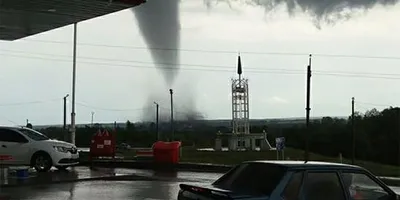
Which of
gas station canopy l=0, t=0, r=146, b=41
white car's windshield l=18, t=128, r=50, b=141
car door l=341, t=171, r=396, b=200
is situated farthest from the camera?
white car's windshield l=18, t=128, r=50, b=141

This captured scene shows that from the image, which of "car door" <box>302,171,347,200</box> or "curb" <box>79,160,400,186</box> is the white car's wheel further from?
"car door" <box>302,171,347,200</box>

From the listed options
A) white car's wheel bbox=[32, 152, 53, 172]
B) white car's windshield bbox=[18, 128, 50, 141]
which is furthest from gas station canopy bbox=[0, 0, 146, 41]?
white car's wheel bbox=[32, 152, 53, 172]

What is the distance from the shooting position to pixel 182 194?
849cm

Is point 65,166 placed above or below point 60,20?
below

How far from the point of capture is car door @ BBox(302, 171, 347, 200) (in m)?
8.13

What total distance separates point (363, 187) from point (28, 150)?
15.8 m

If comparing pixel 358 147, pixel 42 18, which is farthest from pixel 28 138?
pixel 358 147

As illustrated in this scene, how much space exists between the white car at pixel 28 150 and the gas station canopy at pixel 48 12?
150 inches

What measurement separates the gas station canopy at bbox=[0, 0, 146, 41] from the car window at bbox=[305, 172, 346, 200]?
10.6 m

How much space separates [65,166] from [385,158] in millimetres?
39741

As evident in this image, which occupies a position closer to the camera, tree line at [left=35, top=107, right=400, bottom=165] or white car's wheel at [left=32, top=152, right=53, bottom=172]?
white car's wheel at [left=32, top=152, right=53, bottom=172]

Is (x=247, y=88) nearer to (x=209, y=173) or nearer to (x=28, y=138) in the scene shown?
(x=209, y=173)

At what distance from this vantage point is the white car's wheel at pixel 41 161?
2206 centimetres

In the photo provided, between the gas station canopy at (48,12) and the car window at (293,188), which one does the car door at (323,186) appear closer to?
the car window at (293,188)
